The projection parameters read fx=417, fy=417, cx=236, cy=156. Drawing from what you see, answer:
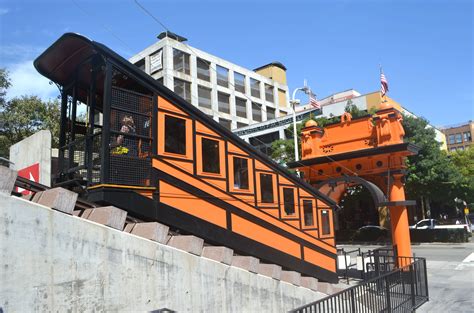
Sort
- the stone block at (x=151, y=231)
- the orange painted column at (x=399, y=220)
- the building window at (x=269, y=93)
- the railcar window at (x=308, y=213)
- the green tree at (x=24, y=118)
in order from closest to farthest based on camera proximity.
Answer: the stone block at (x=151, y=231)
the railcar window at (x=308, y=213)
the orange painted column at (x=399, y=220)
the green tree at (x=24, y=118)
the building window at (x=269, y=93)

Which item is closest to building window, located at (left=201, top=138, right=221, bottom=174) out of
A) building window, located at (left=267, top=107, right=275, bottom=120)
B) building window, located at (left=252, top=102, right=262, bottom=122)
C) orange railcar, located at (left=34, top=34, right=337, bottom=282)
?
orange railcar, located at (left=34, top=34, right=337, bottom=282)

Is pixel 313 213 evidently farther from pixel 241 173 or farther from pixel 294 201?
pixel 241 173

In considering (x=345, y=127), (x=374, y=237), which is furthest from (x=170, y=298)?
(x=374, y=237)

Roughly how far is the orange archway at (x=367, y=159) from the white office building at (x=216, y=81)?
2910 centimetres

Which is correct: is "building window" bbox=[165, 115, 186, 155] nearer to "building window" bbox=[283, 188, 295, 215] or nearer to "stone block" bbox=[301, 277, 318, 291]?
"building window" bbox=[283, 188, 295, 215]

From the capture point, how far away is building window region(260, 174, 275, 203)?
10.1 m

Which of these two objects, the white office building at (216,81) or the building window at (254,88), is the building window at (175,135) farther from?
the building window at (254,88)

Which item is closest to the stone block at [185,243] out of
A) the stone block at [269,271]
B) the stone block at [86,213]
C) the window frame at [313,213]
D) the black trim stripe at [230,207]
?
the black trim stripe at [230,207]

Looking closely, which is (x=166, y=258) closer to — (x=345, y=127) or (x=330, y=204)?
(x=330, y=204)

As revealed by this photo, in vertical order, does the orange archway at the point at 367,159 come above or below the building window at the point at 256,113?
below

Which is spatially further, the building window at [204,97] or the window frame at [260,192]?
the building window at [204,97]

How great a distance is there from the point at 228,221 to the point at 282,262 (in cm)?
212

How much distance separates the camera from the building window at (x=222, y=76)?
59.4m

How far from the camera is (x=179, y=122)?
8516 millimetres
